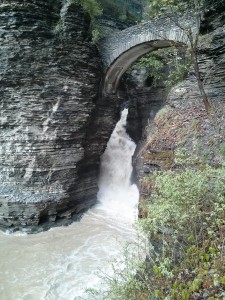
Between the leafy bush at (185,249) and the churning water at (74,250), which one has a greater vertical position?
the leafy bush at (185,249)

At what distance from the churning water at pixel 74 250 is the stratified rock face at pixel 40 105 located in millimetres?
1128

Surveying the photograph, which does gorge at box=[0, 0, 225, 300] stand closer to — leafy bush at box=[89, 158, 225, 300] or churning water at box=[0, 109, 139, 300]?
churning water at box=[0, 109, 139, 300]

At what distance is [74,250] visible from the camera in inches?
349

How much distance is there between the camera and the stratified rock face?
1008cm

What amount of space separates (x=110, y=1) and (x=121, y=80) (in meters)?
8.46

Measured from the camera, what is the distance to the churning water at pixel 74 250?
700 centimetres

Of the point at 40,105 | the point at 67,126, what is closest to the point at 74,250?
the point at 67,126

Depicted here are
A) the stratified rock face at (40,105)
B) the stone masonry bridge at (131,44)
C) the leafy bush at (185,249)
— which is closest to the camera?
the leafy bush at (185,249)

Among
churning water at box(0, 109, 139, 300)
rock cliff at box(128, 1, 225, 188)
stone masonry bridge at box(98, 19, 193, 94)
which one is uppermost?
stone masonry bridge at box(98, 19, 193, 94)

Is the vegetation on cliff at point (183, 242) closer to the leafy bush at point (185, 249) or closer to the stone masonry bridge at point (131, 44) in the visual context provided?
the leafy bush at point (185, 249)

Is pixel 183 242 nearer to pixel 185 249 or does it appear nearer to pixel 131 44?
pixel 185 249

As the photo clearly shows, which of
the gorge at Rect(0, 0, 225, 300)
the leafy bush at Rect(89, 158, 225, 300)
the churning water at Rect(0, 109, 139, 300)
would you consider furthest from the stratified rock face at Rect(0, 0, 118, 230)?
the leafy bush at Rect(89, 158, 225, 300)

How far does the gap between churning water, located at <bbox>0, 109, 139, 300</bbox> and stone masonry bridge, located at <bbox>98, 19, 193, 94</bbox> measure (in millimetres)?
4022

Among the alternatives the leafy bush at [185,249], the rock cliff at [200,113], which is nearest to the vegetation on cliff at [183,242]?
the leafy bush at [185,249]
